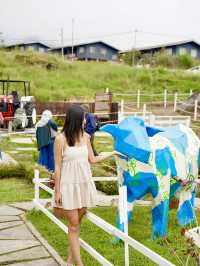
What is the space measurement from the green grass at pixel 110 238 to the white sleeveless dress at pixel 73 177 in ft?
3.00

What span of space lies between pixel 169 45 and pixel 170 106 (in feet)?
126

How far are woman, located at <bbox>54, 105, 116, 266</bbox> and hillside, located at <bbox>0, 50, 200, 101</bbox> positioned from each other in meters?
24.0

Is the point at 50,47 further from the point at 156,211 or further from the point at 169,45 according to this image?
the point at 156,211

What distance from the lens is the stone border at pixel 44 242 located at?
4.86 m

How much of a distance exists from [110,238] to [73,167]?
1692 mm

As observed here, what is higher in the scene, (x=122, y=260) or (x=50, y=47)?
(x=50, y=47)

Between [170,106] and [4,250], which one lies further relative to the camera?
[170,106]


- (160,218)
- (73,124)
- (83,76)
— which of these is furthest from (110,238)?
(83,76)

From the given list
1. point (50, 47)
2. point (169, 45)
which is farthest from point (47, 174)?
point (50, 47)

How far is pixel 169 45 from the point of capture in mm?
61531

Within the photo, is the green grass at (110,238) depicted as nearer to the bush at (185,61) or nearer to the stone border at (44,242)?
the stone border at (44,242)

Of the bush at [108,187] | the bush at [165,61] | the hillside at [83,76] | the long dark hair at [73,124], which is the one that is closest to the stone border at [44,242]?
the long dark hair at [73,124]

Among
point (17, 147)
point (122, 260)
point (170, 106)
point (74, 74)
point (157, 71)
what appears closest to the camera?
point (122, 260)

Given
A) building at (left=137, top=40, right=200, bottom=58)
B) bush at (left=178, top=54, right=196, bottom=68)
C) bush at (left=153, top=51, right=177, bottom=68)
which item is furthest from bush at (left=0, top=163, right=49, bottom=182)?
building at (left=137, top=40, right=200, bottom=58)
